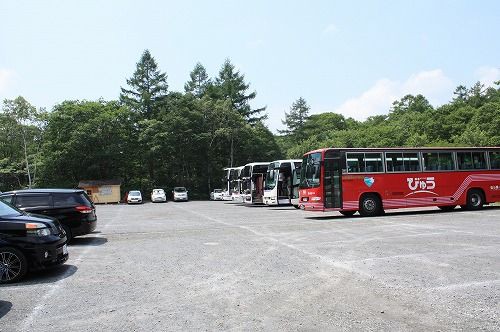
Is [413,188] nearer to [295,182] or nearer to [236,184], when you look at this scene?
[295,182]

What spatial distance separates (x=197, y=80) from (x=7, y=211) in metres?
78.0

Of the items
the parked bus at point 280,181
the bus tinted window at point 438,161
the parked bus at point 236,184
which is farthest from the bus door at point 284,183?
the bus tinted window at point 438,161

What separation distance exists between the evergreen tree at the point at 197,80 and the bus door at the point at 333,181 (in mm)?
66270

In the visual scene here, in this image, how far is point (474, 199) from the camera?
2341 cm

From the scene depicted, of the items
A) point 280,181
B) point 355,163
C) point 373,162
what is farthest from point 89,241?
point 280,181

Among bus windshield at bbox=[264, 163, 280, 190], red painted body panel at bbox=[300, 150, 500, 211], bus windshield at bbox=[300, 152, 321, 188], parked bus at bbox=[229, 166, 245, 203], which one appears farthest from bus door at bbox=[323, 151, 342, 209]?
parked bus at bbox=[229, 166, 245, 203]

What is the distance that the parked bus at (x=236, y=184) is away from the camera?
37.6 metres

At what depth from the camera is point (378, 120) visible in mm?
102938

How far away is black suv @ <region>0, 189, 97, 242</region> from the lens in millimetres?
13594

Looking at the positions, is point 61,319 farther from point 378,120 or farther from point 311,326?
point 378,120

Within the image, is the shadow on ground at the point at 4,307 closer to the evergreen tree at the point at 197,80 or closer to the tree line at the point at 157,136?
the tree line at the point at 157,136

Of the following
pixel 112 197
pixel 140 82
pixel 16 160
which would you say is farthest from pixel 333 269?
pixel 16 160

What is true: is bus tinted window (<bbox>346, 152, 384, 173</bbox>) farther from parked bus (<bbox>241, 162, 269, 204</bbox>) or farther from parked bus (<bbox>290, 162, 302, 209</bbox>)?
parked bus (<bbox>241, 162, 269, 204</bbox>)

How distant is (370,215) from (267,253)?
11806 millimetres
